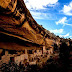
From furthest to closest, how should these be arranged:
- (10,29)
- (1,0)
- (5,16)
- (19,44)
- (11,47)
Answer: (19,44) → (11,47) → (10,29) → (5,16) → (1,0)

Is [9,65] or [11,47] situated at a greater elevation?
[11,47]

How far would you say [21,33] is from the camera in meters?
6.00

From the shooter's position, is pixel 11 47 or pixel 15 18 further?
pixel 11 47

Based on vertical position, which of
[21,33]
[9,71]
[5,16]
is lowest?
[9,71]

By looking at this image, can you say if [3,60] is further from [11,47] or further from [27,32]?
[27,32]

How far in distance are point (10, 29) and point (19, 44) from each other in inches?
89.1

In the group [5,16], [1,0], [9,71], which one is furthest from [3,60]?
[1,0]

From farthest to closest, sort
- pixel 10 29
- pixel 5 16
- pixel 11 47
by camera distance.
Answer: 1. pixel 11 47
2. pixel 10 29
3. pixel 5 16

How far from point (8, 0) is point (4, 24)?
1.44 m

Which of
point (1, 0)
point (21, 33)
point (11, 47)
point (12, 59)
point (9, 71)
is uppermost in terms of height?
point (1, 0)

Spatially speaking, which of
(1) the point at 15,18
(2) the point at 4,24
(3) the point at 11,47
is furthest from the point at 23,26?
(3) the point at 11,47

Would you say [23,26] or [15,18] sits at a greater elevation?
[15,18]

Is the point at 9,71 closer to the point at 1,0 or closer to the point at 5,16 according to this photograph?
the point at 5,16

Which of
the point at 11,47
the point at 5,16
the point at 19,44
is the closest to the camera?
the point at 5,16
